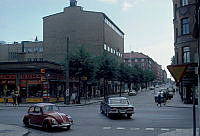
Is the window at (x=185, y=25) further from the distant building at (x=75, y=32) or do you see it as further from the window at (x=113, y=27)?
the window at (x=113, y=27)

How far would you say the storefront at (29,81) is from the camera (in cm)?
4494

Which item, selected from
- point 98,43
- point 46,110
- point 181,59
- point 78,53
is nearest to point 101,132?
point 46,110

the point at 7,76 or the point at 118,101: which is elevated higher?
the point at 7,76

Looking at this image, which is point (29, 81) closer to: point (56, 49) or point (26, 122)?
point (26, 122)

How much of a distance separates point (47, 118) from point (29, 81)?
97.4ft

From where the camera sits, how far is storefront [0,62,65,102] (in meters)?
44.9

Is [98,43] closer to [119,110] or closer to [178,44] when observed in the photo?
[178,44]

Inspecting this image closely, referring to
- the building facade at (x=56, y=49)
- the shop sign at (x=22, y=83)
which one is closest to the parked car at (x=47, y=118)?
the building facade at (x=56, y=49)

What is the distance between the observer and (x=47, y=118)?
54.9ft

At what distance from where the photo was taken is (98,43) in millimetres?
73688

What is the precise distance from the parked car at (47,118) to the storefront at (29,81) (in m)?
26.1

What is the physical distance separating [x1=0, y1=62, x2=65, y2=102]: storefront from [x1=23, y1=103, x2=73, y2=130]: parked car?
26.1 m

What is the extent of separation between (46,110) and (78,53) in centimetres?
2965

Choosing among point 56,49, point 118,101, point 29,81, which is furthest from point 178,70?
point 56,49
